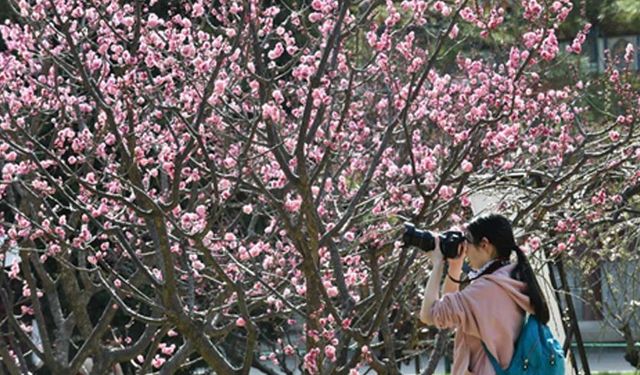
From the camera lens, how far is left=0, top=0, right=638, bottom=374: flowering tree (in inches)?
237

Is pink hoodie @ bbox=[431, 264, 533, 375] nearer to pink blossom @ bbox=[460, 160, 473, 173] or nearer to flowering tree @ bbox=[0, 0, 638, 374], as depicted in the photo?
flowering tree @ bbox=[0, 0, 638, 374]

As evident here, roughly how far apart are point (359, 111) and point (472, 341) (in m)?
4.65

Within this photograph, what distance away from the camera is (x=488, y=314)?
457 cm

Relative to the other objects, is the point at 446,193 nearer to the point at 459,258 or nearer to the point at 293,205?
the point at 293,205

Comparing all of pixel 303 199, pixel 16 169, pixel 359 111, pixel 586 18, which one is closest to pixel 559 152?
pixel 359 111

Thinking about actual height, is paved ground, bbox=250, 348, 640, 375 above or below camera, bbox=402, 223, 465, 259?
below

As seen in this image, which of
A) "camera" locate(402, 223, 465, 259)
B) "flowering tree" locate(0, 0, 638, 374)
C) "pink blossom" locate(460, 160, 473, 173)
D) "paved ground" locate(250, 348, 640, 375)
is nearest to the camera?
"camera" locate(402, 223, 465, 259)

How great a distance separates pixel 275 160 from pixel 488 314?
2744 mm

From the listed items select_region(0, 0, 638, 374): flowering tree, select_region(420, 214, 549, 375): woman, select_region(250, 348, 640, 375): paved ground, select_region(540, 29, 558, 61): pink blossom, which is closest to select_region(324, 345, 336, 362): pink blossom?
select_region(0, 0, 638, 374): flowering tree

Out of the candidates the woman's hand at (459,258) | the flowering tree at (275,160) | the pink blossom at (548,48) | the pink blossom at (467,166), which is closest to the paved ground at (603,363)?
the flowering tree at (275,160)

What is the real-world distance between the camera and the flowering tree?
1101 millimetres

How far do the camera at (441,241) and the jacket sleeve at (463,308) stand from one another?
0.15 metres

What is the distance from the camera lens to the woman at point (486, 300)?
15.0 feet

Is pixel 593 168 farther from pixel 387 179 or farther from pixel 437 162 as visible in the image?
pixel 387 179
